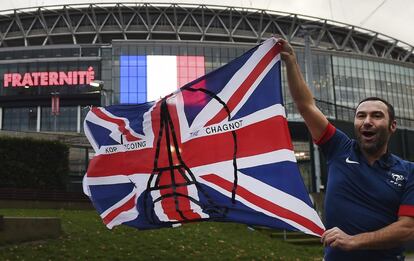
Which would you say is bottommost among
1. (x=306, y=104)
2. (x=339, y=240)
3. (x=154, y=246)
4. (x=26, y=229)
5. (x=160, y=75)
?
(x=154, y=246)

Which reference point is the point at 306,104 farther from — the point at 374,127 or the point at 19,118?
the point at 19,118

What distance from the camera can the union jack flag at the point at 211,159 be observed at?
15.5 ft

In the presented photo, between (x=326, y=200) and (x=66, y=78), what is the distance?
8862 cm

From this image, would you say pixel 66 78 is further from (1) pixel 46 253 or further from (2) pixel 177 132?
(2) pixel 177 132

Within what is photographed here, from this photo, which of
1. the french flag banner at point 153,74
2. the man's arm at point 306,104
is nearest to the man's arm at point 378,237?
the man's arm at point 306,104

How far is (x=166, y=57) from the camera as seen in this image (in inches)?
3455

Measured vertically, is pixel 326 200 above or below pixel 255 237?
above

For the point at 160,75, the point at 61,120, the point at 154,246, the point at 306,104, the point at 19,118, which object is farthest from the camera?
the point at 19,118

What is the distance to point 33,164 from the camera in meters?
23.3

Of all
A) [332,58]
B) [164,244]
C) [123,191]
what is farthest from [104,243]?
[332,58]

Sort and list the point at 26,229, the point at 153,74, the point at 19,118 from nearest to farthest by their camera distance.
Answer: the point at 26,229 < the point at 153,74 < the point at 19,118

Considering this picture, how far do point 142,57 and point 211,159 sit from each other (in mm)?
83261

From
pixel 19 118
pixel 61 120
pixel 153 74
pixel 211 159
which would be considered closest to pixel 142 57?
pixel 153 74

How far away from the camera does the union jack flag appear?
4.73m
